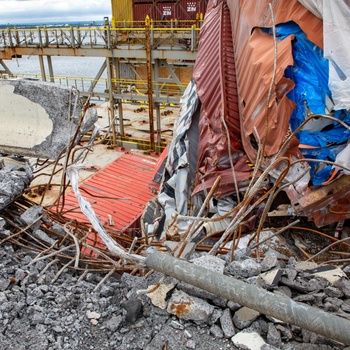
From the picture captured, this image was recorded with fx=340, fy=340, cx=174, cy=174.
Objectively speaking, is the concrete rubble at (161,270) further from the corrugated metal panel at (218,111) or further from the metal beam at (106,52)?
the metal beam at (106,52)

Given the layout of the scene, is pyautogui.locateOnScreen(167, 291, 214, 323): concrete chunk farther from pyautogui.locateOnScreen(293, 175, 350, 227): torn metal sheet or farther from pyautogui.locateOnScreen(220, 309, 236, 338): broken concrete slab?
pyautogui.locateOnScreen(293, 175, 350, 227): torn metal sheet

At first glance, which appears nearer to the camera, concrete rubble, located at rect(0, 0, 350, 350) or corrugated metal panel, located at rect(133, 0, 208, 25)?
concrete rubble, located at rect(0, 0, 350, 350)

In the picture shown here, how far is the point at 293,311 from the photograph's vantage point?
207 centimetres

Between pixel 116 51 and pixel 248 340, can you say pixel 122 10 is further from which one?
pixel 248 340

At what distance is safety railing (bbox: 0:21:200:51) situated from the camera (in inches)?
544

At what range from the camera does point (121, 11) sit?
21.0 meters

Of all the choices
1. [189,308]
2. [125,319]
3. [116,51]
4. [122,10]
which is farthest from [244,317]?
[122,10]

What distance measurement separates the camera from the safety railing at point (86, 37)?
45.3ft

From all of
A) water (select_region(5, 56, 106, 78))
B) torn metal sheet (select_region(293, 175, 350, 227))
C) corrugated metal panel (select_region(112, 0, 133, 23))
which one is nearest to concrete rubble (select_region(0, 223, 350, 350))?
torn metal sheet (select_region(293, 175, 350, 227))

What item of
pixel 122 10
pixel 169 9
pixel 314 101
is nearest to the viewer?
pixel 314 101

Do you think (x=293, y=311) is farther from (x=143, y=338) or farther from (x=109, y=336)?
(x=109, y=336)

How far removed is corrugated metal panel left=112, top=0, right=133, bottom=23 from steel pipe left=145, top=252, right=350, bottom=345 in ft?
69.0

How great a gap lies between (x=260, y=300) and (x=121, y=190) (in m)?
7.79

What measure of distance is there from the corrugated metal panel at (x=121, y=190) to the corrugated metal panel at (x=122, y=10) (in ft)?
41.1
